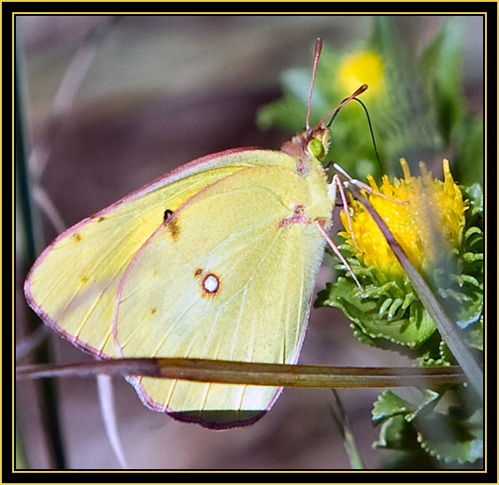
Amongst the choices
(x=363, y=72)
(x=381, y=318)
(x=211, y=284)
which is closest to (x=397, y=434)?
(x=381, y=318)

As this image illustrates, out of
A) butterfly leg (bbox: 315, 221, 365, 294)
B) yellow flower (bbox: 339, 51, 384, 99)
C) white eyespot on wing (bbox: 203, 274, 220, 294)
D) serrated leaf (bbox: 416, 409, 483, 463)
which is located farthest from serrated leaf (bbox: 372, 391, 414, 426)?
yellow flower (bbox: 339, 51, 384, 99)

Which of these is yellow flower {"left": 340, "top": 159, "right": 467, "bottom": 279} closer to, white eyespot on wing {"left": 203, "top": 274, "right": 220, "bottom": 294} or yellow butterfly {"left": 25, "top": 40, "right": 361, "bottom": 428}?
yellow butterfly {"left": 25, "top": 40, "right": 361, "bottom": 428}

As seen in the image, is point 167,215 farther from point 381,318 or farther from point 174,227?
point 381,318

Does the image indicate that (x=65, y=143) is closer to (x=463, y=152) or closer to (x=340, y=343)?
(x=340, y=343)

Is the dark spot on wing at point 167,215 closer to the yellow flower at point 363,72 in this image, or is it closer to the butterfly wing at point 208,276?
the butterfly wing at point 208,276

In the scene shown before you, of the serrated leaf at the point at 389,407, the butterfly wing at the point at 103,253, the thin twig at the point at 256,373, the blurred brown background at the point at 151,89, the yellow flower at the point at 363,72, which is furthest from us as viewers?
the blurred brown background at the point at 151,89

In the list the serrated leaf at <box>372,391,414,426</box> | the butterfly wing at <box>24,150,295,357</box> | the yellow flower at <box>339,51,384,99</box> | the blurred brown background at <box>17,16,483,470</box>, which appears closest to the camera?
the serrated leaf at <box>372,391,414,426</box>

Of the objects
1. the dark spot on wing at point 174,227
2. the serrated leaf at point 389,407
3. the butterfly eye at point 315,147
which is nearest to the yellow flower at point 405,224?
the butterfly eye at point 315,147
